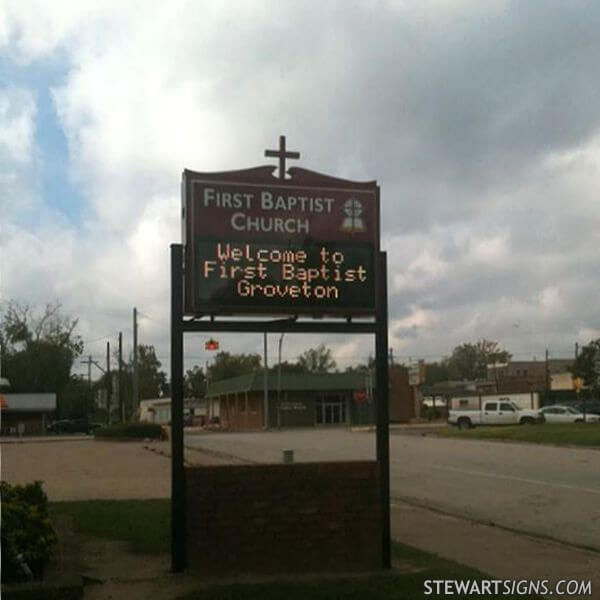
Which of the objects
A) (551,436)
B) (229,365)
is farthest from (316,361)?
(551,436)

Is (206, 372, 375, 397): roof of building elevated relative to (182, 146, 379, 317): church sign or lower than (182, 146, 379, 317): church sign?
lower

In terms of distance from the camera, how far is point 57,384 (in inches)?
3669

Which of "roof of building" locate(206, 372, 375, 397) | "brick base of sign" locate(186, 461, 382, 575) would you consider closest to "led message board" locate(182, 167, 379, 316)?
"brick base of sign" locate(186, 461, 382, 575)

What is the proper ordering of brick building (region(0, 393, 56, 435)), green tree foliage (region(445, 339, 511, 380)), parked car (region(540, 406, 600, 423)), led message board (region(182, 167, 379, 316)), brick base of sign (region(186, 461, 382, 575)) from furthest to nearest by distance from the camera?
green tree foliage (region(445, 339, 511, 380))
brick building (region(0, 393, 56, 435))
parked car (region(540, 406, 600, 423))
led message board (region(182, 167, 379, 316))
brick base of sign (region(186, 461, 382, 575))

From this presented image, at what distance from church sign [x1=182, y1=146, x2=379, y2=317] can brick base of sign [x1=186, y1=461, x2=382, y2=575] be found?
1.54 m

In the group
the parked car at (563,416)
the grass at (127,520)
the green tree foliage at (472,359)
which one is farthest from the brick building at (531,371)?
the grass at (127,520)

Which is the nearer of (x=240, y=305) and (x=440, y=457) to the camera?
(x=240, y=305)

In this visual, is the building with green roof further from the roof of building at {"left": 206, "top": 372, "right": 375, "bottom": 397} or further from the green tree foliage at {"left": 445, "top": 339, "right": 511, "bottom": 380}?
the green tree foliage at {"left": 445, "top": 339, "right": 511, "bottom": 380}

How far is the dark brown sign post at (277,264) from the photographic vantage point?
871 centimetres

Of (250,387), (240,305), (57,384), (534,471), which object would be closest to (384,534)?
(240,305)

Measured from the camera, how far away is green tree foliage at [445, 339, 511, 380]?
156 metres

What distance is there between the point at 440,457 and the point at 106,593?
22.2 metres

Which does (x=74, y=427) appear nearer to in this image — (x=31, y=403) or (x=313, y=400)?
(x=31, y=403)

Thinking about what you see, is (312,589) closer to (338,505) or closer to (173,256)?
(338,505)
